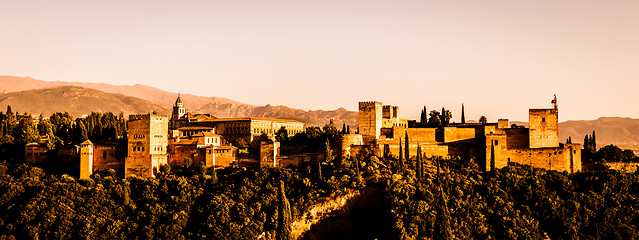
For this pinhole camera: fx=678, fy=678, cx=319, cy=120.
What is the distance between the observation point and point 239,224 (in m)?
45.8

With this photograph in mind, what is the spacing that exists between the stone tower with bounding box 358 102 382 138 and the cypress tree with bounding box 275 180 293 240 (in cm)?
1432

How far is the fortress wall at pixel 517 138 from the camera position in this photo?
184 ft

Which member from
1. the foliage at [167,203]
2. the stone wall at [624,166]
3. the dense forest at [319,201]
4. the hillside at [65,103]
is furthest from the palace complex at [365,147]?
the hillside at [65,103]

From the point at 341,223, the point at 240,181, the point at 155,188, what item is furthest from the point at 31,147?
the point at 341,223

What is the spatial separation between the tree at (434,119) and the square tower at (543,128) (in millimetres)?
9776

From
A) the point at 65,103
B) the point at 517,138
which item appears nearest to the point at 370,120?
Answer: the point at 517,138

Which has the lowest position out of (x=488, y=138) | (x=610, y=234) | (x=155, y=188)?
(x=610, y=234)

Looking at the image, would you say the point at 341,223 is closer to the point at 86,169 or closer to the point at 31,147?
the point at 86,169

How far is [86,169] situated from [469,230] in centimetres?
2868

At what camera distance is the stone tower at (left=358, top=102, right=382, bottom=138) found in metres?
58.6

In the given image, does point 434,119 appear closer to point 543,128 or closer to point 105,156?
point 543,128

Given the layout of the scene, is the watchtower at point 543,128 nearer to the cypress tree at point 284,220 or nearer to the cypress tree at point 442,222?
the cypress tree at point 442,222

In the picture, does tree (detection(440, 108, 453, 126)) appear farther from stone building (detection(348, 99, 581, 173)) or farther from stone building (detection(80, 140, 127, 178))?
stone building (detection(80, 140, 127, 178))

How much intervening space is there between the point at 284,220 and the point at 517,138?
2236 centimetres
